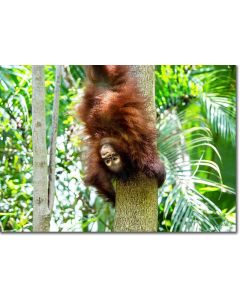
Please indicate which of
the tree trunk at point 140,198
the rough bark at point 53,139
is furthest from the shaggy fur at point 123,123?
the rough bark at point 53,139

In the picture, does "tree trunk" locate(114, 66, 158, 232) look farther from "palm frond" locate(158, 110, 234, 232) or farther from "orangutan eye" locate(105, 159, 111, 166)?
"palm frond" locate(158, 110, 234, 232)

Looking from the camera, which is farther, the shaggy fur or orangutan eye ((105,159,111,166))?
orangutan eye ((105,159,111,166))

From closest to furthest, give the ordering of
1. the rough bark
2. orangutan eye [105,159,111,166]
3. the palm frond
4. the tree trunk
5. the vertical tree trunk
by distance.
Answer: the tree trunk < orangutan eye [105,159,111,166] < the vertical tree trunk < the rough bark < the palm frond

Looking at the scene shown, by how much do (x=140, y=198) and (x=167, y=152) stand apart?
2.96 feet

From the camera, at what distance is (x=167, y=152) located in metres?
4.04

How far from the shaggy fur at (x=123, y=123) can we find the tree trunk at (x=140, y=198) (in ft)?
0.14

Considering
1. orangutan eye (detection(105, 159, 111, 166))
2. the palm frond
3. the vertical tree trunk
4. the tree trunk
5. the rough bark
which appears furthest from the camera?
the palm frond

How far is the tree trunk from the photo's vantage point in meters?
3.20

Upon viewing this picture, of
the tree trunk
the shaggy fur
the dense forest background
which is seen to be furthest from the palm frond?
the shaggy fur

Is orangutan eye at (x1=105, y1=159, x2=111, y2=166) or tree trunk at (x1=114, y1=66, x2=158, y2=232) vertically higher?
orangutan eye at (x1=105, y1=159, x2=111, y2=166)

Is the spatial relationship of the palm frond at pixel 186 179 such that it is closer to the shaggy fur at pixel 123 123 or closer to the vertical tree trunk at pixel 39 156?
the shaggy fur at pixel 123 123

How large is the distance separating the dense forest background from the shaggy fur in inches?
13.5
